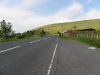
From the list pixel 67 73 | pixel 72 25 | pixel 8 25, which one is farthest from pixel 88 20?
pixel 67 73

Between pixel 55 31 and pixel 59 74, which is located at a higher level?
pixel 59 74

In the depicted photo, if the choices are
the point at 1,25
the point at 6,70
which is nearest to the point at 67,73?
the point at 6,70

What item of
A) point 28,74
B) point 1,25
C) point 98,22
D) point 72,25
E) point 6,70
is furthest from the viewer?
point 72,25

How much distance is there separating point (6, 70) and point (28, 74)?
107 centimetres

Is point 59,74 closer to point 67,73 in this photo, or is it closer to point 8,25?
point 67,73

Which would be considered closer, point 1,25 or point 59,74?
point 59,74

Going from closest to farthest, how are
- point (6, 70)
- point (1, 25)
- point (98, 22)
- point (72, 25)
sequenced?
point (6, 70) < point (1, 25) < point (98, 22) < point (72, 25)

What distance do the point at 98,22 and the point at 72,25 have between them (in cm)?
2199

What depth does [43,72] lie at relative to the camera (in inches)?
418

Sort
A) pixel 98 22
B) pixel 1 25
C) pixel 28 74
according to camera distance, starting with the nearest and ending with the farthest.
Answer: pixel 28 74, pixel 1 25, pixel 98 22

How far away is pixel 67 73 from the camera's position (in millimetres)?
10656

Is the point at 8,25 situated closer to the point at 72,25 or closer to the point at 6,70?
the point at 72,25

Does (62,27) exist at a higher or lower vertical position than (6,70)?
lower

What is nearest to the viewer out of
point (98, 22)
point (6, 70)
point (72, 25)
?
point (6, 70)
